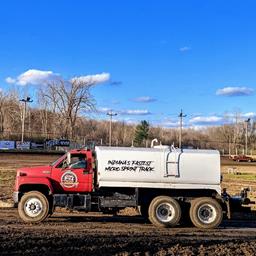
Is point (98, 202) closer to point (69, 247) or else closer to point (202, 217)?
point (202, 217)

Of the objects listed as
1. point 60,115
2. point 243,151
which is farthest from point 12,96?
point 243,151

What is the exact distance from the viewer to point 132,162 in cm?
1677

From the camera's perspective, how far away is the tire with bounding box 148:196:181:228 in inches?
659

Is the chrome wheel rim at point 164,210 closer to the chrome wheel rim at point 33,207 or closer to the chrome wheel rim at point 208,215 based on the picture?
the chrome wheel rim at point 208,215

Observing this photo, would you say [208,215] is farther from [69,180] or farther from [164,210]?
[69,180]

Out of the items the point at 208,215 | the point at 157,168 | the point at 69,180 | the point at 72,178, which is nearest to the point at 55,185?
the point at 69,180

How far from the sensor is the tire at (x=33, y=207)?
53.7 ft

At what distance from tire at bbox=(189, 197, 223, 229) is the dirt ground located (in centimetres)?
33

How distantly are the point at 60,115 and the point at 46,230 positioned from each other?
112367mm

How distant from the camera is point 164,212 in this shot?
16875 millimetres

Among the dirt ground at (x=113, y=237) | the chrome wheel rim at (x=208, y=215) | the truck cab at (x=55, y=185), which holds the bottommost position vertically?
the dirt ground at (x=113, y=237)

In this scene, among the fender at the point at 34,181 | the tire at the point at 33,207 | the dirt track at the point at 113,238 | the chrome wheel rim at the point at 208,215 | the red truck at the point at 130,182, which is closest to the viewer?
the dirt track at the point at 113,238

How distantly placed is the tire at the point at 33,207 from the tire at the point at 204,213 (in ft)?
15.7

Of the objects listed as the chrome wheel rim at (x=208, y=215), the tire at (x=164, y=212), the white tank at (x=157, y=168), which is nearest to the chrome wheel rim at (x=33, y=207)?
the white tank at (x=157, y=168)
